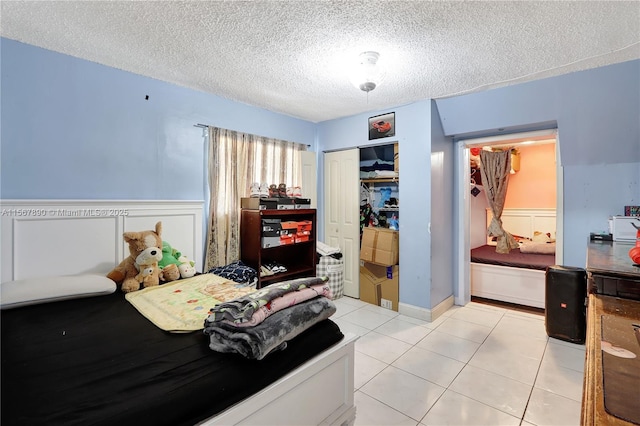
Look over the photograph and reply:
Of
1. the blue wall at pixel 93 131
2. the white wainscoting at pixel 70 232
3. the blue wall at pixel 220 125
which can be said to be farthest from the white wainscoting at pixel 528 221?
the white wainscoting at pixel 70 232

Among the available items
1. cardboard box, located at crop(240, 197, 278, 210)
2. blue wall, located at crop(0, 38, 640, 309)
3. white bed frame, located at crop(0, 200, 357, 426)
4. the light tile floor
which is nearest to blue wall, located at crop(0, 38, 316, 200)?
blue wall, located at crop(0, 38, 640, 309)

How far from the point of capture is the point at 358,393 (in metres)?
2.05

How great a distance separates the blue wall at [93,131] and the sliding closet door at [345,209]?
1.71 metres

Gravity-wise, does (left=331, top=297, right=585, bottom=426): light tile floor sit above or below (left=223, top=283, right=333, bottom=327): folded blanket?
below

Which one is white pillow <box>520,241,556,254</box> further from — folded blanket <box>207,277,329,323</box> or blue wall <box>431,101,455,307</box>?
folded blanket <box>207,277,329,323</box>

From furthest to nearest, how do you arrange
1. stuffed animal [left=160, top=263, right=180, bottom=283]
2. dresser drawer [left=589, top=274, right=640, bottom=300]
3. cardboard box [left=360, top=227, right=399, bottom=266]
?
cardboard box [left=360, top=227, right=399, bottom=266] → stuffed animal [left=160, top=263, right=180, bottom=283] → dresser drawer [left=589, top=274, right=640, bottom=300]

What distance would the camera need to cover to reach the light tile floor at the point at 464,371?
1.84m

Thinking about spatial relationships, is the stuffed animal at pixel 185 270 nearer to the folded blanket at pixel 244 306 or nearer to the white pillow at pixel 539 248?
the folded blanket at pixel 244 306

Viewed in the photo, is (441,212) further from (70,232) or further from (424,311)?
(70,232)

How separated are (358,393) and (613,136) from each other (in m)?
3.13

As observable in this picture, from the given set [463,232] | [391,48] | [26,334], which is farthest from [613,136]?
[26,334]

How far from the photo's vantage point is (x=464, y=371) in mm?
2307

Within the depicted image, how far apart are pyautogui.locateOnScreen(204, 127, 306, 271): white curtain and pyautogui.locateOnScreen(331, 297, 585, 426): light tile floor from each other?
156 cm

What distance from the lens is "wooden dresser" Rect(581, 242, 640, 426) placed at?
636 millimetres
